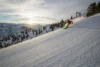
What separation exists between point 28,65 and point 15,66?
2.94 ft

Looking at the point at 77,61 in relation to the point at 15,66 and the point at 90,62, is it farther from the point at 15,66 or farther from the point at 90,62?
the point at 15,66

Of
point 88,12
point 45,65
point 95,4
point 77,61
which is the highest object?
point 95,4

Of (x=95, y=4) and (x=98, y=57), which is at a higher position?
(x=95, y=4)

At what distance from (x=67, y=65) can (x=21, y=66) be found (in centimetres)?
260

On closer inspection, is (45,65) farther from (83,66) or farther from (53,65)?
(83,66)

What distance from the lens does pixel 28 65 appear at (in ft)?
18.1

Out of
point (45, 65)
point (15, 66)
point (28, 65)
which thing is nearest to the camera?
point (45, 65)

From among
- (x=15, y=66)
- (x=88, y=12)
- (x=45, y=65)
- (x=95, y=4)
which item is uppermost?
(x=95, y=4)

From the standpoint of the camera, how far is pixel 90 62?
13.9ft

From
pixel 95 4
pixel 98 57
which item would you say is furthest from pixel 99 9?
pixel 98 57

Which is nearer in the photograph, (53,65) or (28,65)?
(53,65)

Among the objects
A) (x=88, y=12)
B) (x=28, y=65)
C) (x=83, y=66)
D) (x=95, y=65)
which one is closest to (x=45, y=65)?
(x=28, y=65)

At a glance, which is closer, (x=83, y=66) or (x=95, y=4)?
(x=83, y=66)

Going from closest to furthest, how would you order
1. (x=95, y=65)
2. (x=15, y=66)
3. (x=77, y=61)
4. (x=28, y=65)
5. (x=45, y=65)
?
(x=95, y=65), (x=77, y=61), (x=45, y=65), (x=28, y=65), (x=15, y=66)
